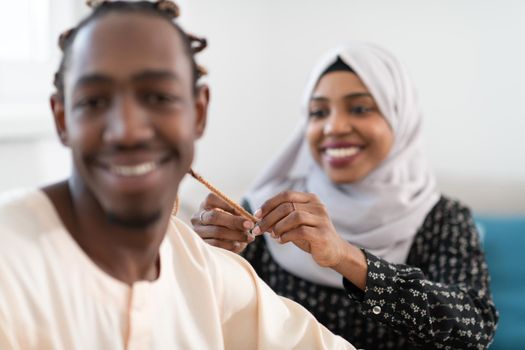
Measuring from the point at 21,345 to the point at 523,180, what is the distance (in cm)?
194

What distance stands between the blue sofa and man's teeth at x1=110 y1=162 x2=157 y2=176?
1383 millimetres

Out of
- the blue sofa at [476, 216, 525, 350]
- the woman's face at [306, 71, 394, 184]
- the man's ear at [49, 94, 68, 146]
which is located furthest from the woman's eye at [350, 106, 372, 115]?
the man's ear at [49, 94, 68, 146]

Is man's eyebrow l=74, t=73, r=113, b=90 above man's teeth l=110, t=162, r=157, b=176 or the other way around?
above

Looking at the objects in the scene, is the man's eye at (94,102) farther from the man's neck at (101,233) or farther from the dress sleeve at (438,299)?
the dress sleeve at (438,299)

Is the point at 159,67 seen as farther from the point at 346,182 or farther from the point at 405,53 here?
the point at 405,53

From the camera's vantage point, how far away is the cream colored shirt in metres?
0.64

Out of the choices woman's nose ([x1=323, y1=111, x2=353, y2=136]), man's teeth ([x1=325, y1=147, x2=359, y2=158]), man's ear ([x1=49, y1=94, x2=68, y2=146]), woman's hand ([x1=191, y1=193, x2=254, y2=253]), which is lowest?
woman's hand ([x1=191, y1=193, x2=254, y2=253])

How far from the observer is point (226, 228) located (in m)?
1.12

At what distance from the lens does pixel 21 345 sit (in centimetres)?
64

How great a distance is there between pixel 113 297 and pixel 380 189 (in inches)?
40.5

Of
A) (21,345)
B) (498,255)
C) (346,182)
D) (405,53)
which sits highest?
(405,53)

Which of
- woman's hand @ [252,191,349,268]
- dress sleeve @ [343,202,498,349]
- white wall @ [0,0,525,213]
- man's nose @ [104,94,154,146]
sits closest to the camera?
man's nose @ [104,94,154,146]

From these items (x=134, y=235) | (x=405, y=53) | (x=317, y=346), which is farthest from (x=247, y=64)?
(x=134, y=235)

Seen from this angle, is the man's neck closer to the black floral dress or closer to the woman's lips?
the black floral dress
